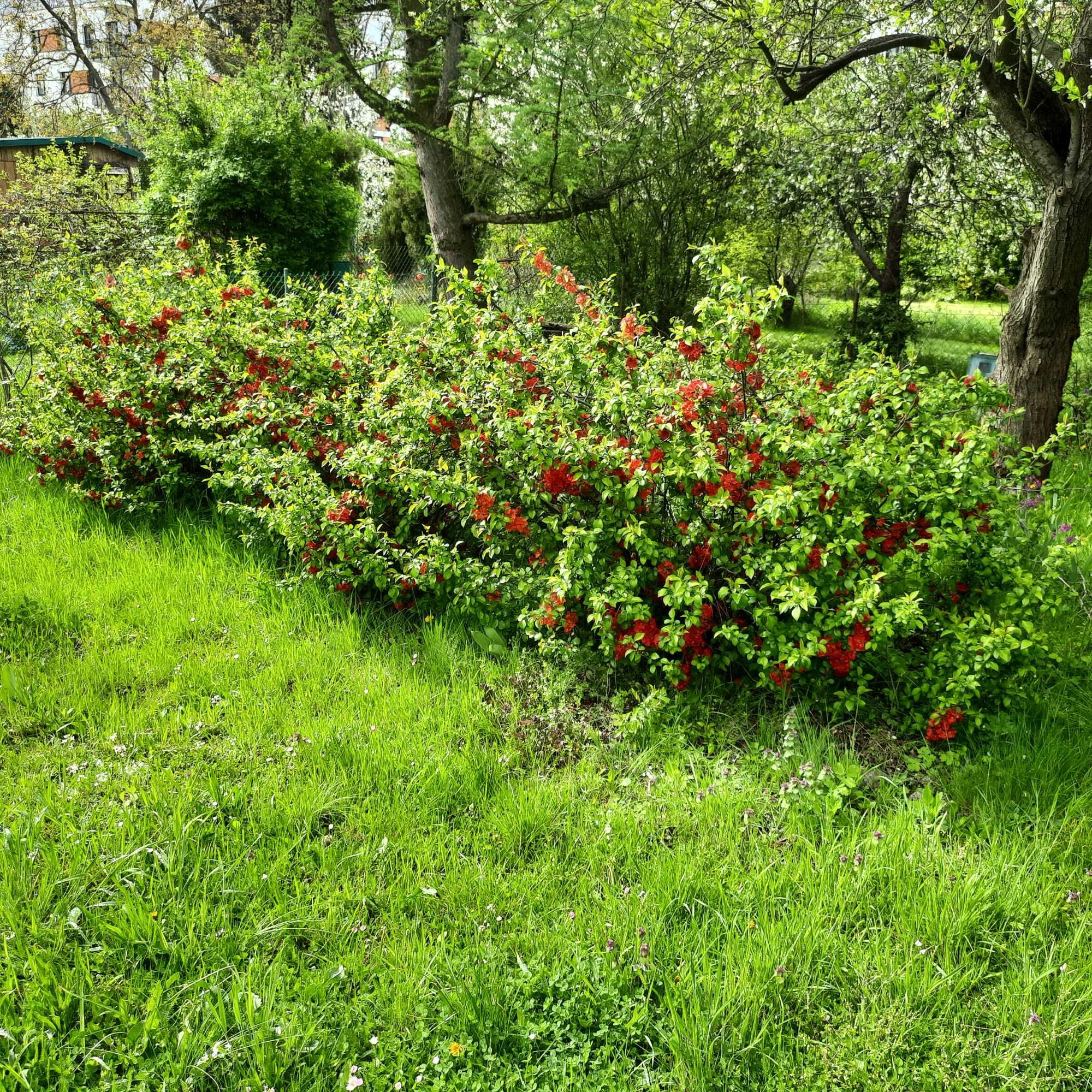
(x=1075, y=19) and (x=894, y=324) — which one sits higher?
(x=1075, y=19)

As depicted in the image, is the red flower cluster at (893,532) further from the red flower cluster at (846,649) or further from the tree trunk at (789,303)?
the tree trunk at (789,303)

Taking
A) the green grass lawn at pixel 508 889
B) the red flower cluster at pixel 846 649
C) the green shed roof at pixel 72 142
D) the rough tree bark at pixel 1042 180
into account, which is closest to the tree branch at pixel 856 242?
the rough tree bark at pixel 1042 180

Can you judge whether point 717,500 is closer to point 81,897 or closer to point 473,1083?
point 473,1083

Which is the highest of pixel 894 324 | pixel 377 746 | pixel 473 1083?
pixel 894 324

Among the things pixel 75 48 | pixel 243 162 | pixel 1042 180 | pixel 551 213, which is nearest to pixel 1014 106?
pixel 1042 180

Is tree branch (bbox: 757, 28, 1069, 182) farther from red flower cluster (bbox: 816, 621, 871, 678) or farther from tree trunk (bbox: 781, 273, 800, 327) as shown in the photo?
tree trunk (bbox: 781, 273, 800, 327)

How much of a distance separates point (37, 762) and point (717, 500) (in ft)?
8.74

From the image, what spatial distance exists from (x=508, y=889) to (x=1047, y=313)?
4720 mm

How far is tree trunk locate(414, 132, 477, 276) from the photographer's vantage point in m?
10.0

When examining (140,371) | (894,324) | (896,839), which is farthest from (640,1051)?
(894,324)

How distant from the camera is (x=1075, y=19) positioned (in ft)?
16.8

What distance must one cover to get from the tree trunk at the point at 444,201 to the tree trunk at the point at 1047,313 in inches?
248

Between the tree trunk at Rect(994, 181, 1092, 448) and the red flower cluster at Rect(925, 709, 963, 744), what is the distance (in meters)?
2.62

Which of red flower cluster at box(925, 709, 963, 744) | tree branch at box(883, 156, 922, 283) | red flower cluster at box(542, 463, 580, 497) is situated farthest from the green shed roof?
red flower cluster at box(925, 709, 963, 744)
